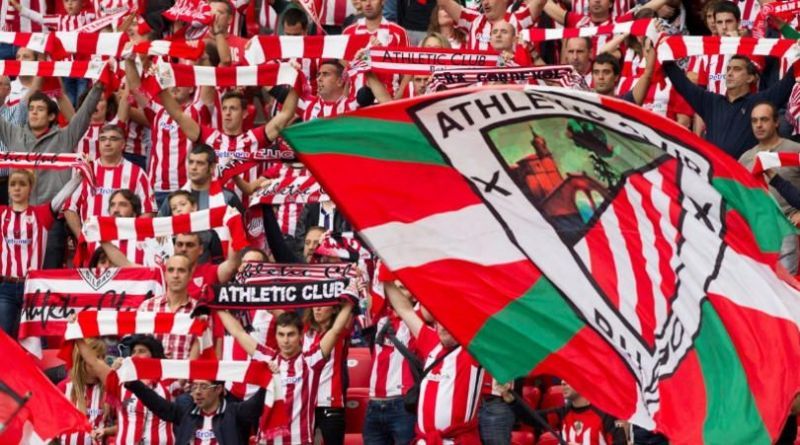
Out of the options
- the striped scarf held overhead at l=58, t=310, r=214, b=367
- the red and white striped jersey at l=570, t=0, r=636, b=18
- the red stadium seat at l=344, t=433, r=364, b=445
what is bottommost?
the red stadium seat at l=344, t=433, r=364, b=445

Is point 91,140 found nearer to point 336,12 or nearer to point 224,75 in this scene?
point 224,75

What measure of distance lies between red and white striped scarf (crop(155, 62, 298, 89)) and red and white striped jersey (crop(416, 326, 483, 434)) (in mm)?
3792

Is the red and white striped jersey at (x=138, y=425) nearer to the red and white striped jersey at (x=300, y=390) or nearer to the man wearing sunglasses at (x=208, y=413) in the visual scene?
the man wearing sunglasses at (x=208, y=413)

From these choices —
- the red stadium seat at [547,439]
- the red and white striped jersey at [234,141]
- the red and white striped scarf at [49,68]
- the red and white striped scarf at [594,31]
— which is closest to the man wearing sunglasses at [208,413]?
the red stadium seat at [547,439]

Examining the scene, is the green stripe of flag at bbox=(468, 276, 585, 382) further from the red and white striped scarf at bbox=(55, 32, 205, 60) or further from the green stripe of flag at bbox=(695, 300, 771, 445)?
the red and white striped scarf at bbox=(55, 32, 205, 60)

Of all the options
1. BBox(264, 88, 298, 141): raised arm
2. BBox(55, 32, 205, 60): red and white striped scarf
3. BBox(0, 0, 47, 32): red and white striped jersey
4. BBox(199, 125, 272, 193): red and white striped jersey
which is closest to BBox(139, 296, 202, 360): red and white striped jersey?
BBox(199, 125, 272, 193): red and white striped jersey

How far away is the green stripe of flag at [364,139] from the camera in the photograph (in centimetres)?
935

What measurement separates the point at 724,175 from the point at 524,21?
7853 mm

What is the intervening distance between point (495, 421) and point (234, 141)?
3955mm

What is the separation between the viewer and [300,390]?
13453mm

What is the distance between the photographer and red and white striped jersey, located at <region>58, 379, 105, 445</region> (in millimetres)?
13805

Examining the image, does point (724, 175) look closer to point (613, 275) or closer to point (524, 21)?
point (613, 275)

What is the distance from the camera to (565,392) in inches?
519

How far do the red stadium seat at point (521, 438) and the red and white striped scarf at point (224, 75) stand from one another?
3819mm
